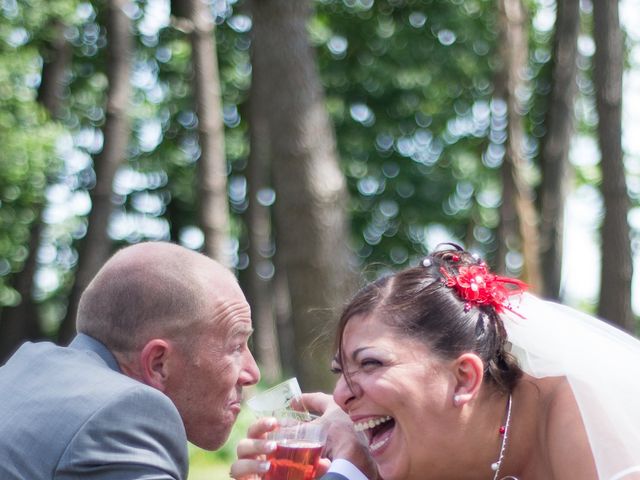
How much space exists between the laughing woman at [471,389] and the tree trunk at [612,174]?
10.8 meters

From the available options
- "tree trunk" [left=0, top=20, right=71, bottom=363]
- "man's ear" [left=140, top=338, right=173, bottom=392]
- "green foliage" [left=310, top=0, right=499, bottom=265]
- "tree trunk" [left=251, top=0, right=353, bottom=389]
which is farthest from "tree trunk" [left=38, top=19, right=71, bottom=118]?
"man's ear" [left=140, top=338, right=173, bottom=392]

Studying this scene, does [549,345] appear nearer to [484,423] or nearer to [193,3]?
[484,423]

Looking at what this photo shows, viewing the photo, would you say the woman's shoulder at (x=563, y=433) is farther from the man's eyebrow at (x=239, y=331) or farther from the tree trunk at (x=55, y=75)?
the tree trunk at (x=55, y=75)

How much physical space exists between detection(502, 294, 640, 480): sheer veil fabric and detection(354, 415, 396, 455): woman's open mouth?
1.83 ft

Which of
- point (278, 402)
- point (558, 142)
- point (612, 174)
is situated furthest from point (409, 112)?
point (278, 402)

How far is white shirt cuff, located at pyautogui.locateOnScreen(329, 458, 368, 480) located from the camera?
12.8 ft

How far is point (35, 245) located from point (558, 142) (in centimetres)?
927

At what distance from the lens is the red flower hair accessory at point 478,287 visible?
396 cm

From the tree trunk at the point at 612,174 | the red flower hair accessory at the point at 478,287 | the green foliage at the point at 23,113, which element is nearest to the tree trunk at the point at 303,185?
the red flower hair accessory at the point at 478,287

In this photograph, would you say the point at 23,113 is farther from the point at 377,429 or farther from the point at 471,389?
the point at 471,389

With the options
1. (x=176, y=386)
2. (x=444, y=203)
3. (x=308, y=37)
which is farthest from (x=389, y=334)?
(x=444, y=203)

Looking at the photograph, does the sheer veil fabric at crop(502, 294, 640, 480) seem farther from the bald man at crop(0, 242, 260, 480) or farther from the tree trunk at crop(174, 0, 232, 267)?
the tree trunk at crop(174, 0, 232, 267)

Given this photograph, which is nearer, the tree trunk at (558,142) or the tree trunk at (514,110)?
the tree trunk at (514,110)

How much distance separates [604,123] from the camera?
14.9m
